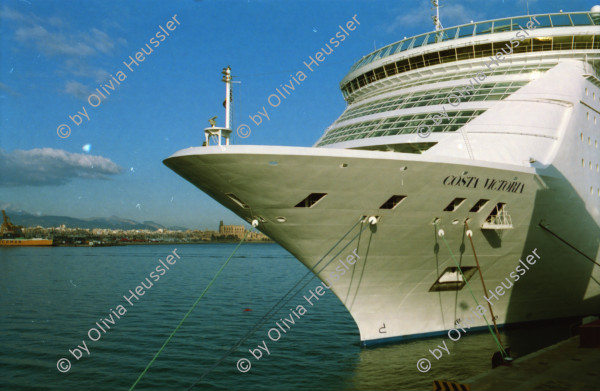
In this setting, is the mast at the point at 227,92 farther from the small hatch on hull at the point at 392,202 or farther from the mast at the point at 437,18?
the mast at the point at 437,18

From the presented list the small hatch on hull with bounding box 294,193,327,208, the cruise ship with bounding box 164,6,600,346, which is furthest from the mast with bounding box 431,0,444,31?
the small hatch on hull with bounding box 294,193,327,208

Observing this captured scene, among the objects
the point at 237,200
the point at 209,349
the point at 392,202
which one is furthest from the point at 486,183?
the point at 209,349

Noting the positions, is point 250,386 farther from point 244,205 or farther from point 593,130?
point 593,130

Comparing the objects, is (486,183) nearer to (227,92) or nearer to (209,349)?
(227,92)

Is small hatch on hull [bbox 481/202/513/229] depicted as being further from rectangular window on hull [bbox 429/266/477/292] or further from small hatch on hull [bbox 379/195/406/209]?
small hatch on hull [bbox 379/195/406/209]

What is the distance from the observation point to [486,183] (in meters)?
11.1

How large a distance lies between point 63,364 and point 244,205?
8073 mm

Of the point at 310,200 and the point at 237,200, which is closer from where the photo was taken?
the point at 310,200

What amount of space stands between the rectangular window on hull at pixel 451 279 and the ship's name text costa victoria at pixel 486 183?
2.55m

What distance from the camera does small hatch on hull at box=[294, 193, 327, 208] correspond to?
1035 centimetres

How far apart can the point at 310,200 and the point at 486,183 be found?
441 centimetres

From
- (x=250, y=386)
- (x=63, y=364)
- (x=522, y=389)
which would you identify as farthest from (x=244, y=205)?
(x=63, y=364)

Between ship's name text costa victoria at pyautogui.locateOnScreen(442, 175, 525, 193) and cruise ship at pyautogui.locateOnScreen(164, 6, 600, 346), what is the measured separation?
34 mm

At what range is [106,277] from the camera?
41250mm
